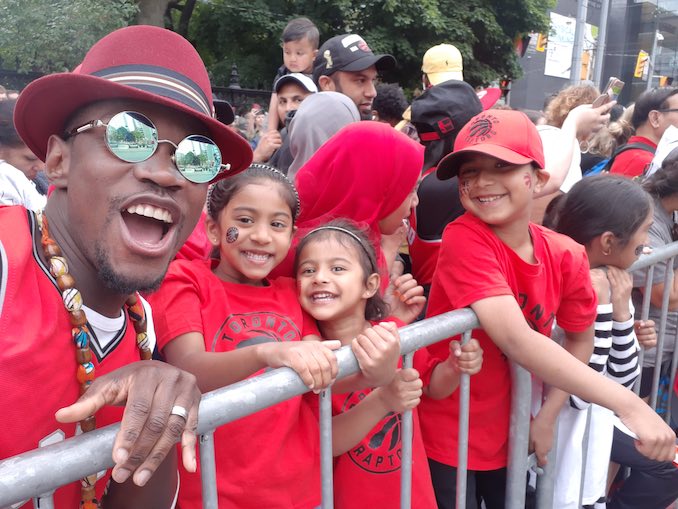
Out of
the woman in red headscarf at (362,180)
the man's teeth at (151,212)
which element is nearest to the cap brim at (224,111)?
the woman in red headscarf at (362,180)

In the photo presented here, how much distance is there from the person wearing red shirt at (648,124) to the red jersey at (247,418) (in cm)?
345

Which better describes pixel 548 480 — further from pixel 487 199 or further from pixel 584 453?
pixel 487 199

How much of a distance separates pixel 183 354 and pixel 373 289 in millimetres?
746

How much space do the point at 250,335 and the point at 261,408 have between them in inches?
19.6

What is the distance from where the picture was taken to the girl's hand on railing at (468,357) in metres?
1.89

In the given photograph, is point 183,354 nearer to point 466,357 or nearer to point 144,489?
point 144,489

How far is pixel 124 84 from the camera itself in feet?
4.07

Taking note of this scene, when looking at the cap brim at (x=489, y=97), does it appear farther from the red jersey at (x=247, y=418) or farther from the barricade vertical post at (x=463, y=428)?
the red jersey at (x=247, y=418)

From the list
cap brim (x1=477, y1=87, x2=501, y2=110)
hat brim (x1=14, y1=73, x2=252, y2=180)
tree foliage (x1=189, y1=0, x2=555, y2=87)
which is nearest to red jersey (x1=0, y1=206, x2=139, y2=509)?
hat brim (x1=14, y1=73, x2=252, y2=180)

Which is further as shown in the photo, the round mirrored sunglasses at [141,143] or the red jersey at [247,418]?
the red jersey at [247,418]

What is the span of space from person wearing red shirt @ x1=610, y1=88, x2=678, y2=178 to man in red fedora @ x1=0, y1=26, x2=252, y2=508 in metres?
3.84

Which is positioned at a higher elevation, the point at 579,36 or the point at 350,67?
the point at 579,36

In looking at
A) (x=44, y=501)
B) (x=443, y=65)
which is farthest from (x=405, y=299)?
(x=443, y=65)

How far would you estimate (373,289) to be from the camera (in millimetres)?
2111
